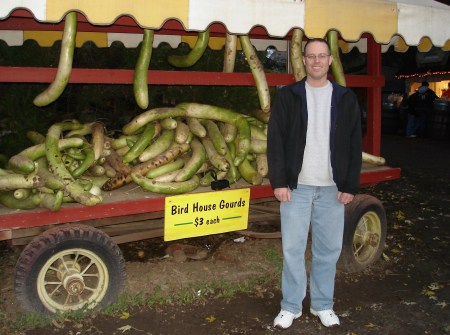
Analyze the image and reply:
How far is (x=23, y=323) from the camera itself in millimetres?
3471

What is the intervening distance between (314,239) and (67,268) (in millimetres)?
1780

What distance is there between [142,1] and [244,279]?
8.42 ft

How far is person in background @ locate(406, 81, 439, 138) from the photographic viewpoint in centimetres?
1678

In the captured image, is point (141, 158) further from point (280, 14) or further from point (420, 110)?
point (420, 110)

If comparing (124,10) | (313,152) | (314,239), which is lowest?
(314,239)

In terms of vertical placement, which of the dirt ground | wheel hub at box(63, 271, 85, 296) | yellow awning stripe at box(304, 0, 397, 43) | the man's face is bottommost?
the dirt ground

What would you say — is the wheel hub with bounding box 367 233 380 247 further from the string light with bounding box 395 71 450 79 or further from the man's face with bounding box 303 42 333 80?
the string light with bounding box 395 71 450 79

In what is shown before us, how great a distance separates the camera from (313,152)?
3260mm

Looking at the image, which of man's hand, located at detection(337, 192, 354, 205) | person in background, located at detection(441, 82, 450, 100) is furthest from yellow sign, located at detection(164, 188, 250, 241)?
person in background, located at detection(441, 82, 450, 100)

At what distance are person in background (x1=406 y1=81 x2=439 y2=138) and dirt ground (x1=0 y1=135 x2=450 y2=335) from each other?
11293 millimetres

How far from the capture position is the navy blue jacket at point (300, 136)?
3207 millimetres

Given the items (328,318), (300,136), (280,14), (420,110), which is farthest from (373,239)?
(420,110)

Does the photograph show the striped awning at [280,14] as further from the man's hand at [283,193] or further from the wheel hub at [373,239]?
the wheel hub at [373,239]

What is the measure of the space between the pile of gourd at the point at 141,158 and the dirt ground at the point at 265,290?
0.94 meters
